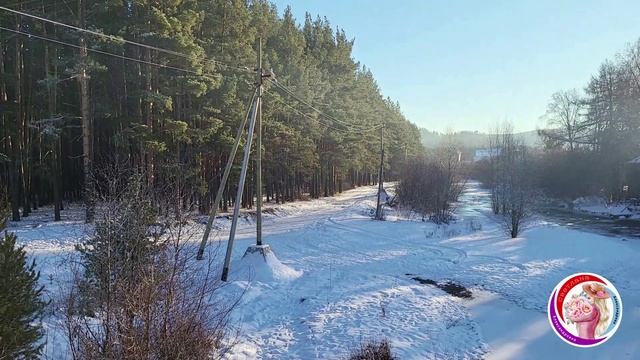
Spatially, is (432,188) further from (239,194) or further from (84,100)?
(84,100)

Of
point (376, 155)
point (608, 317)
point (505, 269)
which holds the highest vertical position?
point (376, 155)

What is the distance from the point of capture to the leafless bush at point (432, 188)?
30688 mm

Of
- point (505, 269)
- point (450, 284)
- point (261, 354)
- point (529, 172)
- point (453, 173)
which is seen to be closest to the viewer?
point (261, 354)

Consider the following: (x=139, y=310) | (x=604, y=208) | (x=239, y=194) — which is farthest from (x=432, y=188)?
(x=139, y=310)

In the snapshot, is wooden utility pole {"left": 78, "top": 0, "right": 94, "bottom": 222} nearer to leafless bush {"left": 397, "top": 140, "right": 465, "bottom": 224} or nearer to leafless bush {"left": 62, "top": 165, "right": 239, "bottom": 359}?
leafless bush {"left": 62, "top": 165, "right": 239, "bottom": 359}

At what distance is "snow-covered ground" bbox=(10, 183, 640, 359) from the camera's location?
28.5 ft

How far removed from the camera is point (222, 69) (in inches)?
981

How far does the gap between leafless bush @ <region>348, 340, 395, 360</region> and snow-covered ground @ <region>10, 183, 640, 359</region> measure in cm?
31

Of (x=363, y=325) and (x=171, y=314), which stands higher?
(x=171, y=314)

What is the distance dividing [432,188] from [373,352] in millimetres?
25236

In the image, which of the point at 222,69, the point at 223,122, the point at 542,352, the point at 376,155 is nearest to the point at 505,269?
the point at 542,352

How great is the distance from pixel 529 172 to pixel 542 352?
70.9ft

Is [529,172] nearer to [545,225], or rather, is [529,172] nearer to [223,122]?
[545,225]

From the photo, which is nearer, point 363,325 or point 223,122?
point 363,325
